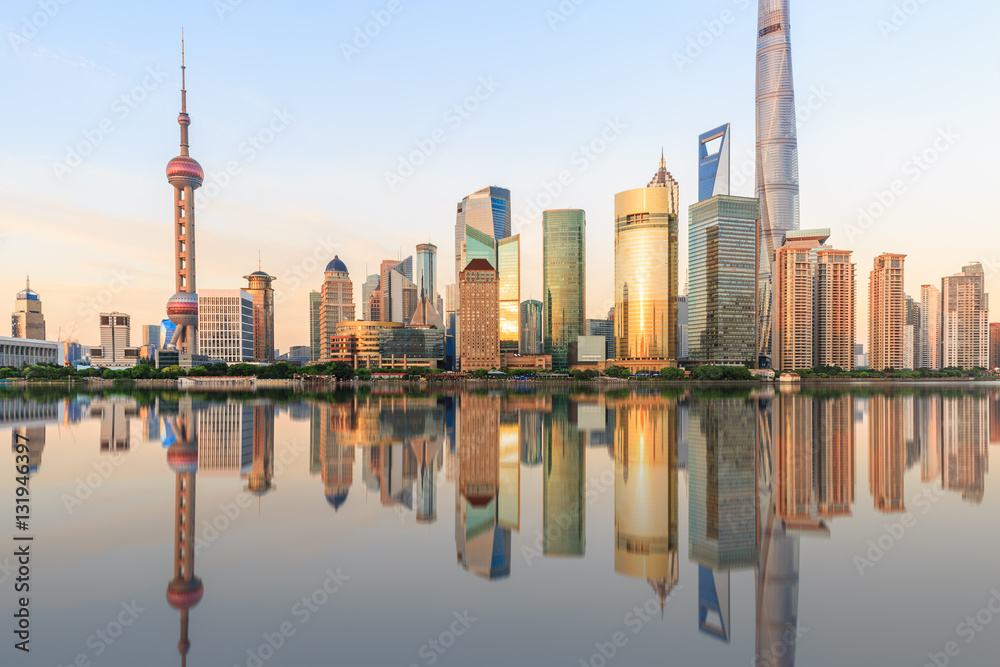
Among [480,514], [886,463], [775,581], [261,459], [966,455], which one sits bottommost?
[966,455]

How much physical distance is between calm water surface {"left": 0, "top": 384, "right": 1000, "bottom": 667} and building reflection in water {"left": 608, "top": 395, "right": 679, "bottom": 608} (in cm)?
13

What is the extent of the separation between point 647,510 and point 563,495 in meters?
4.13

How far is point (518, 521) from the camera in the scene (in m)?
22.0

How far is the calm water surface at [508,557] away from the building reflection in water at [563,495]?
18 centimetres

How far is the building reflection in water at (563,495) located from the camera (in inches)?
767

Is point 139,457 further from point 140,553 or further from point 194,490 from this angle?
point 140,553

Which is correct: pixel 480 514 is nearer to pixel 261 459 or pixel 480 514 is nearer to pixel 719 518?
pixel 719 518

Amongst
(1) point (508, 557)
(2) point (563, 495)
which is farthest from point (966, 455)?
(1) point (508, 557)

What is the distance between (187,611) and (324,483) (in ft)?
45.1

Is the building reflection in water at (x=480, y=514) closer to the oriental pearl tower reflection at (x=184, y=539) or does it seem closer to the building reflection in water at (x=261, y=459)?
the oriental pearl tower reflection at (x=184, y=539)

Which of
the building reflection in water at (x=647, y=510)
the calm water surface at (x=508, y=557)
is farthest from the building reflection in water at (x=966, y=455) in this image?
the building reflection in water at (x=647, y=510)

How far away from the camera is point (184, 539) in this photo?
19.3 m

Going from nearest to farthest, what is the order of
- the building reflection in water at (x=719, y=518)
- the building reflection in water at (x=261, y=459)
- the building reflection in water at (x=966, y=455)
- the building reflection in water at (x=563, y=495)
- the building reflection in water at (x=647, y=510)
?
the building reflection in water at (x=719, y=518)
the building reflection in water at (x=647, y=510)
the building reflection in water at (x=563, y=495)
the building reflection in water at (x=261, y=459)
the building reflection in water at (x=966, y=455)

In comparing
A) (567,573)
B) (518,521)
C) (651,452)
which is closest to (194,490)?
(518,521)
